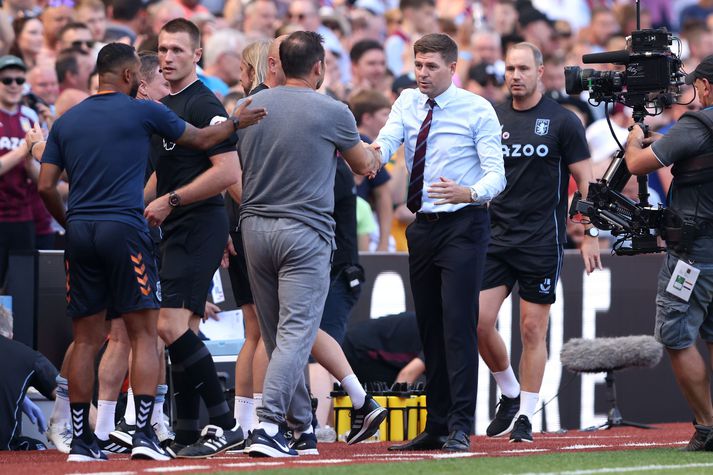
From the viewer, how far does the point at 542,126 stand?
9.91 meters

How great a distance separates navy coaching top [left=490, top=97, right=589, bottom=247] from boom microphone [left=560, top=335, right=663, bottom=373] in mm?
1899

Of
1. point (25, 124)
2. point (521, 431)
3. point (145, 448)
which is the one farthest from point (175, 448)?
point (25, 124)

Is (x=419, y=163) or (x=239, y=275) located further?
(x=239, y=275)

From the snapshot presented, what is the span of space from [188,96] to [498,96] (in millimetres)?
7546

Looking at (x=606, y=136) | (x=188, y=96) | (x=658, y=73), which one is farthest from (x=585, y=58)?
(x=606, y=136)

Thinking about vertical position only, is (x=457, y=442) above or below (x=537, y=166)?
below

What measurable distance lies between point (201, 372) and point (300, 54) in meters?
1.94

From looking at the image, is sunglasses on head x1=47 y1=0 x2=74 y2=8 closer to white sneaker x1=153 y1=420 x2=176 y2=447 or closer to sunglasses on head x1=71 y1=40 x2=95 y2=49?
sunglasses on head x1=71 y1=40 x2=95 y2=49

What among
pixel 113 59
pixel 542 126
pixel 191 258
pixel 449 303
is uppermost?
pixel 113 59

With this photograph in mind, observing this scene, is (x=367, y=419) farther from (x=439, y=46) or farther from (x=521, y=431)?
(x=439, y=46)

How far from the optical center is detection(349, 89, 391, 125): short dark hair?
487 inches

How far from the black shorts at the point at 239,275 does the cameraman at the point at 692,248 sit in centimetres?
244

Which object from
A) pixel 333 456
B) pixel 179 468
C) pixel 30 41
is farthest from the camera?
pixel 30 41

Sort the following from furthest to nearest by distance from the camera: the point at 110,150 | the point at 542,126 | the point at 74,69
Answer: the point at 74,69
the point at 542,126
the point at 110,150
